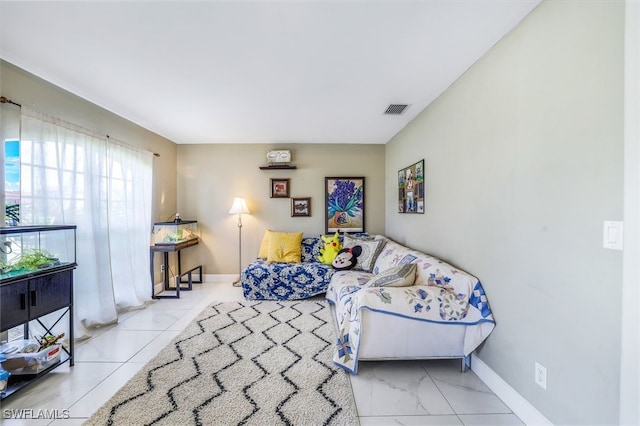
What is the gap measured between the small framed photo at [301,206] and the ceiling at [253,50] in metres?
1.74

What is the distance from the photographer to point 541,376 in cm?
141

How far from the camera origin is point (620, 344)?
1.04 metres

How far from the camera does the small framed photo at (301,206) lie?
438cm

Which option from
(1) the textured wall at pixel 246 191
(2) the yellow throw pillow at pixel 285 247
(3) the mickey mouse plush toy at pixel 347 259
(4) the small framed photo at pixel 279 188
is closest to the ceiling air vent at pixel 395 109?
(1) the textured wall at pixel 246 191

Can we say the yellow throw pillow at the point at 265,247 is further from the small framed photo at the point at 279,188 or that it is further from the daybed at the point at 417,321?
the daybed at the point at 417,321

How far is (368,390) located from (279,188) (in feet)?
10.7

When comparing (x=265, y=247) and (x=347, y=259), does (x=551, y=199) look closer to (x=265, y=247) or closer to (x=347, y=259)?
(x=347, y=259)

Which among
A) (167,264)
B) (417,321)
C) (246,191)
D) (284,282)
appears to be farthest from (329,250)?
(167,264)

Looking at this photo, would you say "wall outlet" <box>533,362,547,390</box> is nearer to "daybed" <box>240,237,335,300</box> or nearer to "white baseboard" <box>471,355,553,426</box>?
"white baseboard" <box>471,355,553,426</box>

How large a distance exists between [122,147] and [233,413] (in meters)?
3.14

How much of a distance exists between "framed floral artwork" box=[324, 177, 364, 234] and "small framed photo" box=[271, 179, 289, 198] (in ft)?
2.24

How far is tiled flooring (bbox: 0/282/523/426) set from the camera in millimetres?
1545

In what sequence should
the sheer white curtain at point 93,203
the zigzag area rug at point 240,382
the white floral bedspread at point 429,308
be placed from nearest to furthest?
the zigzag area rug at point 240,382 < the white floral bedspread at point 429,308 < the sheer white curtain at point 93,203

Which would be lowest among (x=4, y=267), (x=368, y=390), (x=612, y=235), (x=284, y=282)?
(x=368, y=390)
